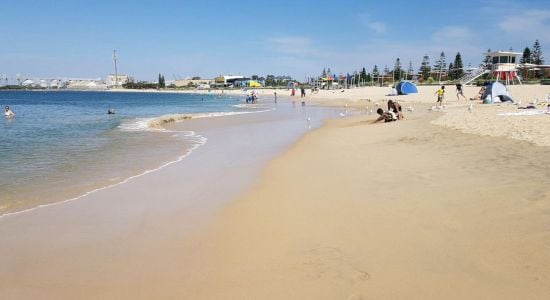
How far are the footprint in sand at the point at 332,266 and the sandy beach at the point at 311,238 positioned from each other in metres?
0.02

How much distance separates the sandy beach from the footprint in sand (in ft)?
0.07

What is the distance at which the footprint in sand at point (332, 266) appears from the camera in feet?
13.5

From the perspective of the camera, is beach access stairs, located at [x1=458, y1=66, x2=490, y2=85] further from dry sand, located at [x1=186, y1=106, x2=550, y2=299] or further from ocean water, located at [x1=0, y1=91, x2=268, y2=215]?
dry sand, located at [x1=186, y1=106, x2=550, y2=299]

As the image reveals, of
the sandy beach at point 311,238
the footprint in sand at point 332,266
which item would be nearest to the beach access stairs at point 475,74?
the sandy beach at point 311,238

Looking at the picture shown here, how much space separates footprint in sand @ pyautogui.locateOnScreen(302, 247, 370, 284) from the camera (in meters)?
4.11

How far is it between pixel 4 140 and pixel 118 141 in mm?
5964

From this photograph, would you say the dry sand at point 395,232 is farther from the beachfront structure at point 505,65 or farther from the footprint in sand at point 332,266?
the beachfront structure at point 505,65

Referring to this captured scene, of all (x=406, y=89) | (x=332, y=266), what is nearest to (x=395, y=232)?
(x=332, y=266)

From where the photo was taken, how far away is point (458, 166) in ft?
27.9

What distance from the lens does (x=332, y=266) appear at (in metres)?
4.37

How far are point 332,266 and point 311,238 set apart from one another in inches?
35.3

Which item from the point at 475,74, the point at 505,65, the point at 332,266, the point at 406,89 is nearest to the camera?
the point at 332,266

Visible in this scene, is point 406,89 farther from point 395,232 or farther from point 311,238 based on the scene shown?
point 311,238

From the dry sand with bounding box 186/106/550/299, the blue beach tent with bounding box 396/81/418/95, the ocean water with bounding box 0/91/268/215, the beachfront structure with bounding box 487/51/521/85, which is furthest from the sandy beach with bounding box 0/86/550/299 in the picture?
the beachfront structure with bounding box 487/51/521/85
